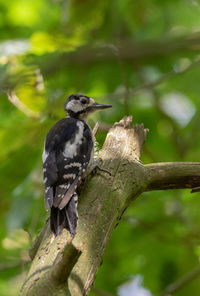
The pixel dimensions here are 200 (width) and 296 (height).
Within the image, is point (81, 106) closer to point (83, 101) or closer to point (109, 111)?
point (83, 101)

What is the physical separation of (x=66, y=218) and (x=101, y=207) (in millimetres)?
181

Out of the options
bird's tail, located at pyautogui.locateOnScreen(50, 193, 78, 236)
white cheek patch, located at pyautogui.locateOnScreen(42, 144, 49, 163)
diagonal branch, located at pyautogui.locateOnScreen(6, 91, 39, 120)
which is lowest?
bird's tail, located at pyautogui.locateOnScreen(50, 193, 78, 236)

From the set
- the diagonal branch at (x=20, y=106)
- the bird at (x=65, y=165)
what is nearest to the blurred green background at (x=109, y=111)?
the diagonal branch at (x=20, y=106)

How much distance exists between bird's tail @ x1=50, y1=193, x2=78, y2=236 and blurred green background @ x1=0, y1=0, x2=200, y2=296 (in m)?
0.65

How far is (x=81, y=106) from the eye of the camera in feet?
13.4

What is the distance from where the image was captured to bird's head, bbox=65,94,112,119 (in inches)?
160

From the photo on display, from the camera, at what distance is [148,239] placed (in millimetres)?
4293

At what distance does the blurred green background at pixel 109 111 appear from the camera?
136 inches

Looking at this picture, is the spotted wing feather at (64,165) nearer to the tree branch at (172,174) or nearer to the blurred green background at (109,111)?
the blurred green background at (109,111)

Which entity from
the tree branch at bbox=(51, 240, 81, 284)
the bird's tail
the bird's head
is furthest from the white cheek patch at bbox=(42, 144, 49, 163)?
the tree branch at bbox=(51, 240, 81, 284)

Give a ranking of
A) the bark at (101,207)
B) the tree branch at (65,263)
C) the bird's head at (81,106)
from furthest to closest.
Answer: the bird's head at (81,106), the bark at (101,207), the tree branch at (65,263)

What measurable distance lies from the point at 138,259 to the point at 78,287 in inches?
94.9

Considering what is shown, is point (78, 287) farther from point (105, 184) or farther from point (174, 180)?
point (174, 180)

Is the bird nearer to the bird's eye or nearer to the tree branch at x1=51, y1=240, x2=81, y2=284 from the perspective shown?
the bird's eye
